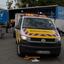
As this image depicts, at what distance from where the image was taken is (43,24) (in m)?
12.4

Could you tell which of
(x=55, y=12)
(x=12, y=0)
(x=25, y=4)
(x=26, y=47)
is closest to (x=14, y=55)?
(x=26, y=47)

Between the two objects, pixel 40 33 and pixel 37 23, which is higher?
pixel 37 23

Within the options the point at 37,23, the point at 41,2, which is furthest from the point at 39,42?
the point at 41,2

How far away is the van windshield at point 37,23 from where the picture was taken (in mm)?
12137

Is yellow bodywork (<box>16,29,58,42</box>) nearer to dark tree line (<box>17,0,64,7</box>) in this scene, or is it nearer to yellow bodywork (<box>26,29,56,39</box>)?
yellow bodywork (<box>26,29,56,39</box>)

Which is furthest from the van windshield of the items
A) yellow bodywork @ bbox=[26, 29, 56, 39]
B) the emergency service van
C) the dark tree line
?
the dark tree line

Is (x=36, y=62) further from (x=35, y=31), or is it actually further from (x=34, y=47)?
(x=35, y=31)

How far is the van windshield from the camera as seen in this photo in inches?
478

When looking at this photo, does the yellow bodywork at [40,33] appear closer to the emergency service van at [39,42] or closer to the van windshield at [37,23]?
the emergency service van at [39,42]

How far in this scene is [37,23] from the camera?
1243 cm

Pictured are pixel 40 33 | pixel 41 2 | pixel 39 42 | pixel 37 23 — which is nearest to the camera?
pixel 39 42

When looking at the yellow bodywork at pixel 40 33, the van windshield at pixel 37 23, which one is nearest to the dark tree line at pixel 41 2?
the van windshield at pixel 37 23

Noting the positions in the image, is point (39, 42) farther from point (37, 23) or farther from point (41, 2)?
point (41, 2)

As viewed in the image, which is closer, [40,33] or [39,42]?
[39,42]
